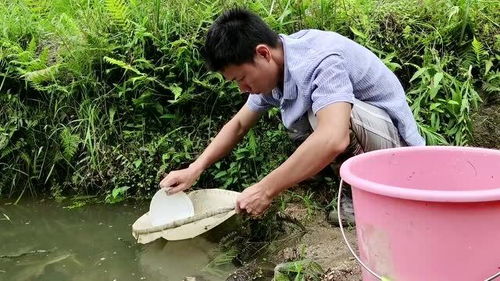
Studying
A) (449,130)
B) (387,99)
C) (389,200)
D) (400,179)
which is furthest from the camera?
(449,130)

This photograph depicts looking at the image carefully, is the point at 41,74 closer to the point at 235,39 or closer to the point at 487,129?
the point at 235,39

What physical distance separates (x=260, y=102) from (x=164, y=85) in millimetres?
936

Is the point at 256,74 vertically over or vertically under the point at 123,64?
over

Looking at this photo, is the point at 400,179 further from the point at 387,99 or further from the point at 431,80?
the point at 431,80

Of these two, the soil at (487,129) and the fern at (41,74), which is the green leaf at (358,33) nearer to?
the soil at (487,129)

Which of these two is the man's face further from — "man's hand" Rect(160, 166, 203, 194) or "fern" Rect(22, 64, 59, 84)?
"fern" Rect(22, 64, 59, 84)

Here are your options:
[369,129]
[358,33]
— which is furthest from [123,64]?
[369,129]

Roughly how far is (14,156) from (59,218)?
691 millimetres

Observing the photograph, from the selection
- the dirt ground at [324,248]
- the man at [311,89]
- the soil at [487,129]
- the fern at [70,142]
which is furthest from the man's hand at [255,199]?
the fern at [70,142]

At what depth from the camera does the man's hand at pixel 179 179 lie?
2664 millimetres

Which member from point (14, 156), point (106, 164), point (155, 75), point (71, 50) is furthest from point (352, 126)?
point (14, 156)

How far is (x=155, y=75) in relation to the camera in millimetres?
3398

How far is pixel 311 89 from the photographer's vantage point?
2.12m

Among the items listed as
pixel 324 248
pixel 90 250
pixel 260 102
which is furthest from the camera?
pixel 90 250
